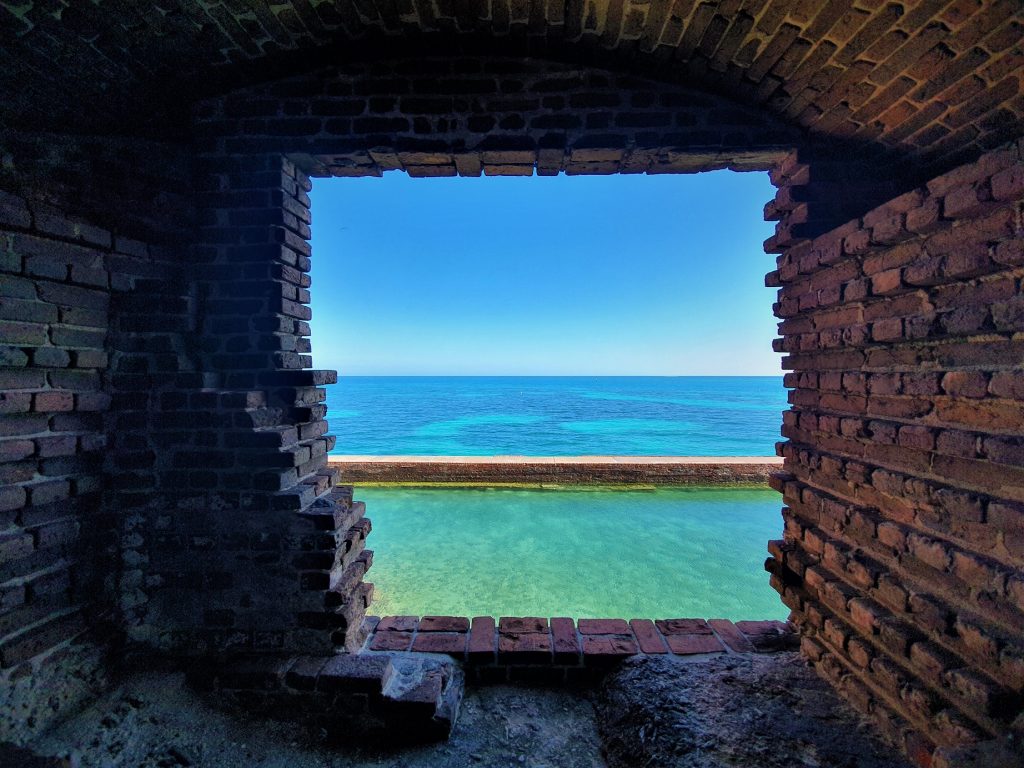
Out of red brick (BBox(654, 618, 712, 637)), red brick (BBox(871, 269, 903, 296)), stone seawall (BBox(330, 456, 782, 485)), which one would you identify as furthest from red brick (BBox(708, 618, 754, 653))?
stone seawall (BBox(330, 456, 782, 485))

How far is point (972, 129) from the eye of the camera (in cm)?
156

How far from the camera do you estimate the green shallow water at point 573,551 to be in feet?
13.4

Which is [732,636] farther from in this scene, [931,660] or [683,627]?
[931,660]

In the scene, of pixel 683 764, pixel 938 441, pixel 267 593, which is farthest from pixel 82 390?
pixel 938 441

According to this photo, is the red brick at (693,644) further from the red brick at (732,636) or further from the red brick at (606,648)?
the red brick at (606,648)

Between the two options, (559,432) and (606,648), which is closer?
(606,648)

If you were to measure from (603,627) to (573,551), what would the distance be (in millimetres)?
3198

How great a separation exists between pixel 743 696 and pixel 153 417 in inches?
118

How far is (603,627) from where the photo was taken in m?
2.23

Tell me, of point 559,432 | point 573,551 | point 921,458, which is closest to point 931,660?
point 921,458

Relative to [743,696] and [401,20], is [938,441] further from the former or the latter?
[401,20]

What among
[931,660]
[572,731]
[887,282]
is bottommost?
[572,731]

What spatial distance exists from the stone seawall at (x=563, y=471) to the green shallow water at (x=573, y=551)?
272mm

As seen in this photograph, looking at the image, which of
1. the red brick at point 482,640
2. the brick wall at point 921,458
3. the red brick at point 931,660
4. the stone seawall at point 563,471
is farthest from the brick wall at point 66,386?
the stone seawall at point 563,471
